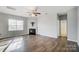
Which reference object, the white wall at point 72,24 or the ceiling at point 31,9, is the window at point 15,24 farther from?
the white wall at point 72,24

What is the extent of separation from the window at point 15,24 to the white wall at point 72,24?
1187 mm

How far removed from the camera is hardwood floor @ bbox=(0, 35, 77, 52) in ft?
6.79

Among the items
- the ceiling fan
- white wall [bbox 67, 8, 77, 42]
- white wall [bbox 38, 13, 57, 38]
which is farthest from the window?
white wall [bbox 67, 8, 77, 42]

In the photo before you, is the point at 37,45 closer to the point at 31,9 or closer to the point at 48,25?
the point at 48,25

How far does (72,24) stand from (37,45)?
0.97 meters

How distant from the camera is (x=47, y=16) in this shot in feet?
7.38

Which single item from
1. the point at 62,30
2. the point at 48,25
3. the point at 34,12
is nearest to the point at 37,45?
the point at 48,25

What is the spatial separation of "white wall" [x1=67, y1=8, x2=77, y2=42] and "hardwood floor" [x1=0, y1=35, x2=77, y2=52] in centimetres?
14

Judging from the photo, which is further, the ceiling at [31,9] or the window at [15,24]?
the window at [15,24]

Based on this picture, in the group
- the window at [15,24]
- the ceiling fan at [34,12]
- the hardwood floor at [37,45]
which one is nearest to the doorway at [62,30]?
the hardwood floor at [37,45]

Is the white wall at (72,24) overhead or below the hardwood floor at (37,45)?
overhead

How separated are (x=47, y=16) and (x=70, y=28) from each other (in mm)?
632

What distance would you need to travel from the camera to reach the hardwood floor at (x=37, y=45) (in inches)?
81.4
